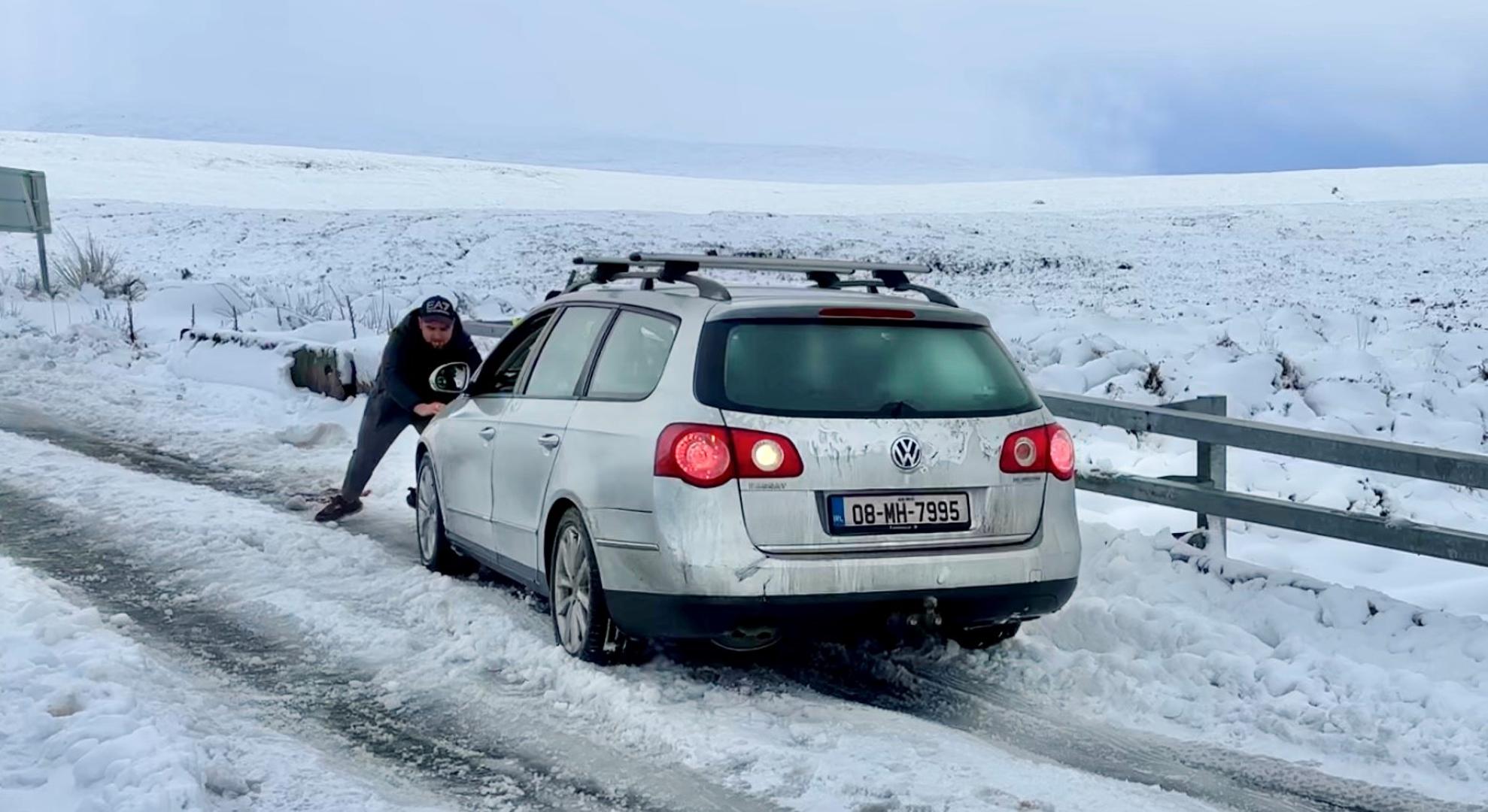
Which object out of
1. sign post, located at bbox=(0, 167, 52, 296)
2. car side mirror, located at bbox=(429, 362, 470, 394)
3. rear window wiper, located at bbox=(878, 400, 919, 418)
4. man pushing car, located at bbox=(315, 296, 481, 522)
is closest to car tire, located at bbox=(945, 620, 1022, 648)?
rear window wiper, located at bbox=(878, 400, 919, 418)

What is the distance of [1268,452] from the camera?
7.22 m

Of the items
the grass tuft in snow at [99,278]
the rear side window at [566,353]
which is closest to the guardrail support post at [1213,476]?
the rear side window at [566,353]

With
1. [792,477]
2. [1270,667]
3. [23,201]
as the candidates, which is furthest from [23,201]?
[1270,667]

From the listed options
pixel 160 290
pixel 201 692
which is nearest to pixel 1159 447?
pixel 201 692

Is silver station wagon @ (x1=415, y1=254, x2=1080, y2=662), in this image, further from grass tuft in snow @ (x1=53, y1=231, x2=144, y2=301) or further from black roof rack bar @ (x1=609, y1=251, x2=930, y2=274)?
grass tuft in snow @ (x1=53, y1=231, x2=144, y2=301)

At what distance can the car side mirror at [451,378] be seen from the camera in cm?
783

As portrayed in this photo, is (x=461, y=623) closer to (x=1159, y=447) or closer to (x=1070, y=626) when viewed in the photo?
(x=1070, y=626)

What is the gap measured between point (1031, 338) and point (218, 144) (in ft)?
187

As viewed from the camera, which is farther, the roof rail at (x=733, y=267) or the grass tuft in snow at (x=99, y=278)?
the grass tuft in snow at (x=99, y=278)

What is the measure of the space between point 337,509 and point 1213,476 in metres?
5.34

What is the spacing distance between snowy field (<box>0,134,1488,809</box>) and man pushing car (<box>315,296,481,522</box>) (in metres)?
0.35

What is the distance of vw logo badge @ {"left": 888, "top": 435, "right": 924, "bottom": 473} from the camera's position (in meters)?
5.50

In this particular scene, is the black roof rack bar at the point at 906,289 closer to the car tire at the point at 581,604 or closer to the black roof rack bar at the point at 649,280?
the black roof rack bar at the point at 649,280

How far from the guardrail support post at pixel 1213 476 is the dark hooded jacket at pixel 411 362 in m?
4.49
